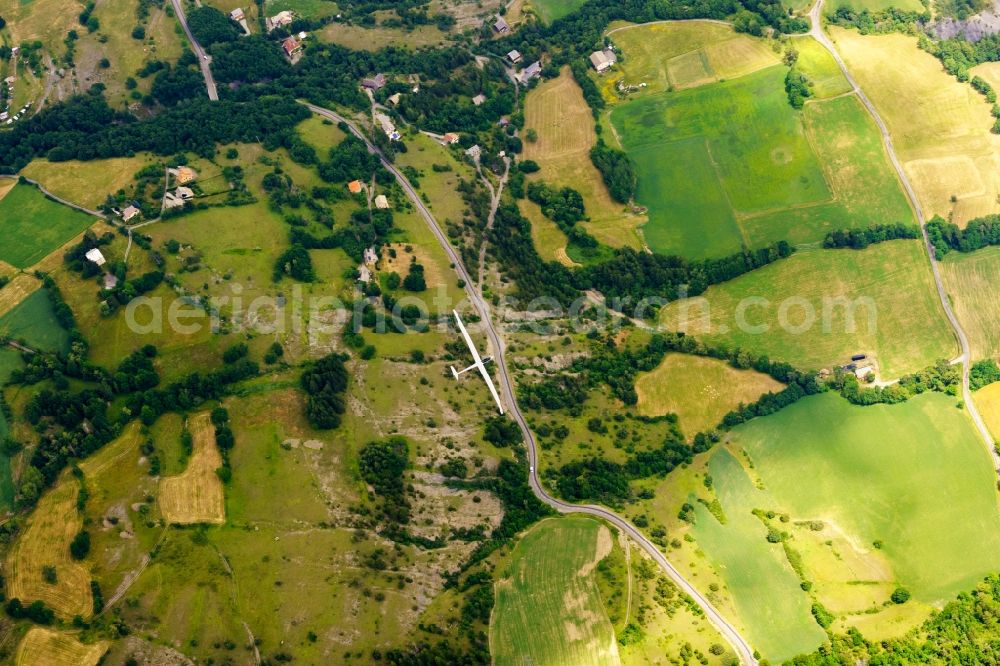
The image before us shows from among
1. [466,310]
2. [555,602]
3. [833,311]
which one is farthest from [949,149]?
[555,602]

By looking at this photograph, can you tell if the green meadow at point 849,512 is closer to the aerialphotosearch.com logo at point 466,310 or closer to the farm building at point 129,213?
the aerialphotosearch.com logo at point 466,310

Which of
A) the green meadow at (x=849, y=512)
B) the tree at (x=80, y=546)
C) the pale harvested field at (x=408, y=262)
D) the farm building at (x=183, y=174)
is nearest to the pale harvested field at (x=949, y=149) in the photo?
the green meadow at (x=849, y=512)

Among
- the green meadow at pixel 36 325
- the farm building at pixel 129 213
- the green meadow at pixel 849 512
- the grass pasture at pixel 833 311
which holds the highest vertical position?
the farm building at pixel 129 213

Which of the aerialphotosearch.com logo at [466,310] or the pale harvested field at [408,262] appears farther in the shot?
the pale harvested field at [408,262]

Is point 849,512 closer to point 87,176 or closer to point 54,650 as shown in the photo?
point 54,650

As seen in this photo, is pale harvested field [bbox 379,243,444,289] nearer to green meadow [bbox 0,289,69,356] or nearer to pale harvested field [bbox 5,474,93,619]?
green meadow [bbox 0,289,69,356]

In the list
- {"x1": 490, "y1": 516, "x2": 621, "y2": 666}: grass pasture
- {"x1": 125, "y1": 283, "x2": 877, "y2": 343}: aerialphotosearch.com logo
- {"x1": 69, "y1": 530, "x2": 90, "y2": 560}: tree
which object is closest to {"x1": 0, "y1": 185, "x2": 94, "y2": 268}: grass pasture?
{"x1": 125, "y1": 283, "x2": 877, "y2": 343}: aerialphotosearch.com logo

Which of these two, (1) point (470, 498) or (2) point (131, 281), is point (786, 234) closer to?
(1) point (470, 498)
